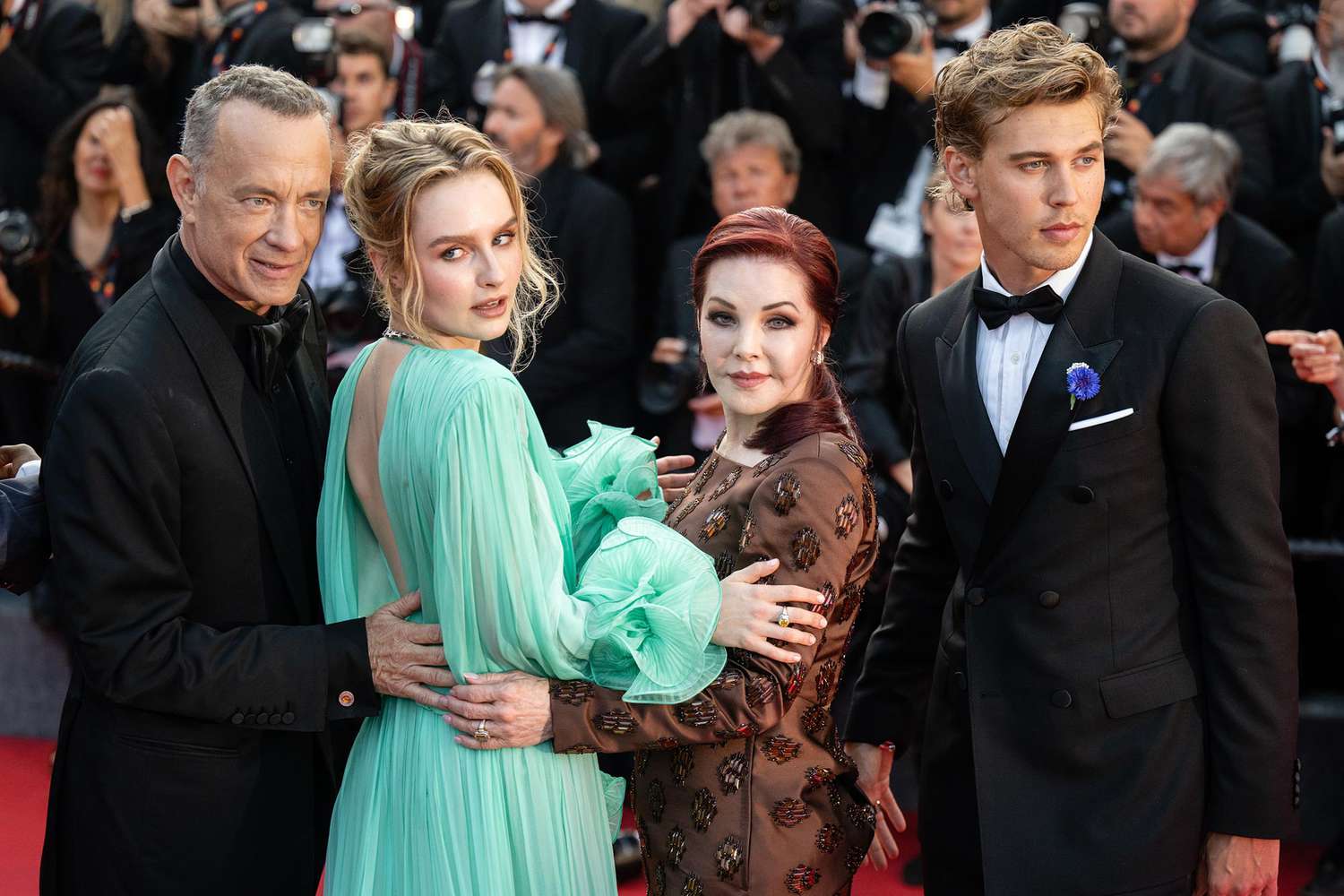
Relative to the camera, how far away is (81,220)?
5.69 meters

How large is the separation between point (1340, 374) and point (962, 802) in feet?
4.82

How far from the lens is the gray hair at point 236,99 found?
Result: 2.50 m

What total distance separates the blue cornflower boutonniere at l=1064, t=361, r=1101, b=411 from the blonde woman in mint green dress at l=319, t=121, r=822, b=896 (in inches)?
21.4

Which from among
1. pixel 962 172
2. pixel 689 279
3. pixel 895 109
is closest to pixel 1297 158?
pixel 895 109

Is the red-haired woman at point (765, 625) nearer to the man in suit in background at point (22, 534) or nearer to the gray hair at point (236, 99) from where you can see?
the gray hair at point (236, 99)

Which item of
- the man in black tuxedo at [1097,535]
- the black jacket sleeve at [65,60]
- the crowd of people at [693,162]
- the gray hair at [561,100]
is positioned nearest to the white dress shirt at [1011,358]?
the man in black tuxedo at [1097,535]

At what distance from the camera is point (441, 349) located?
241 cm

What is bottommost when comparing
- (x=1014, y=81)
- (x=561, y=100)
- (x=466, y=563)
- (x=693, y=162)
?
(x=466, y=563)

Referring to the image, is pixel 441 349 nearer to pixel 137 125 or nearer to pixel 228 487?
pixel 228 487

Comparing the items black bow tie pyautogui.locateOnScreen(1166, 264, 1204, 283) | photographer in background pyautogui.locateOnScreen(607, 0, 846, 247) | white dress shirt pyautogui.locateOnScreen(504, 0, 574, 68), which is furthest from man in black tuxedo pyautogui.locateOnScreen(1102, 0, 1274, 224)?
white dress shirt pyautogui.locateOnScreen(504, 0, 574, 68)

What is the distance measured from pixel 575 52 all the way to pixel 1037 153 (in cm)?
357

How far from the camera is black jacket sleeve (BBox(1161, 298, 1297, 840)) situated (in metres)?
2.26

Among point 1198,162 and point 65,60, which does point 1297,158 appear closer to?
point 1198,162

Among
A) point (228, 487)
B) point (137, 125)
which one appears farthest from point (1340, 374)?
point (137, 125)
